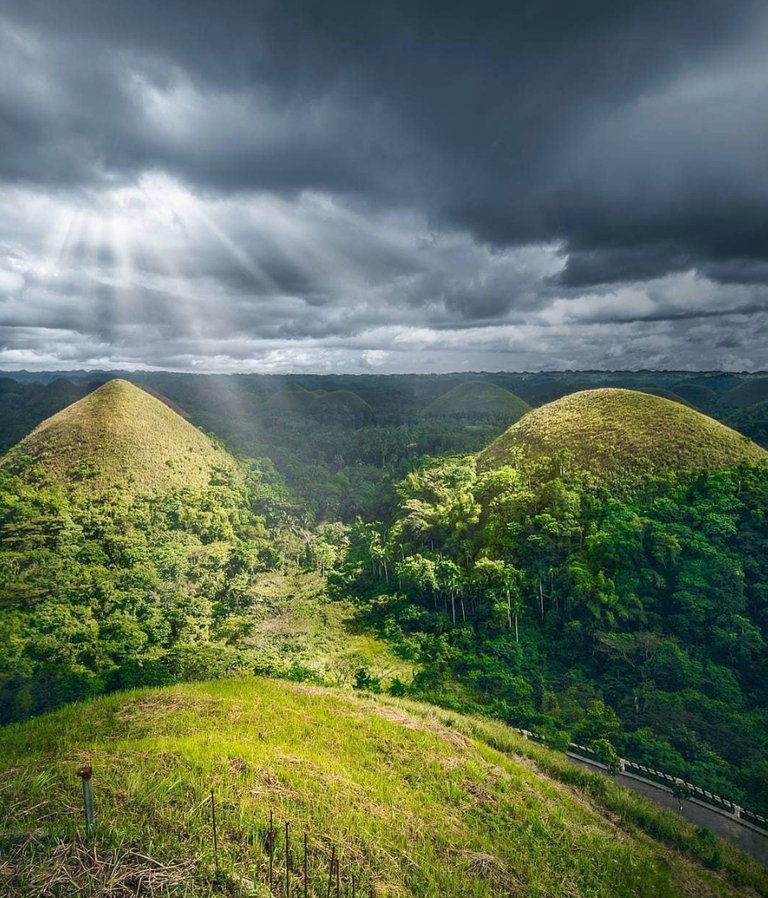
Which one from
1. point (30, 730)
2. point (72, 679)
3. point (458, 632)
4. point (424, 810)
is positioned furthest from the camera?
point (458, 632)

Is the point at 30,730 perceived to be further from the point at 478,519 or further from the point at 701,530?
the point at 701,530

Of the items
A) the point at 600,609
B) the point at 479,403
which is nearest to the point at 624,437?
the point at 600,609

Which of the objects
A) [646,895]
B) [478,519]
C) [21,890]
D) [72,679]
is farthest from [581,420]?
[21,890]

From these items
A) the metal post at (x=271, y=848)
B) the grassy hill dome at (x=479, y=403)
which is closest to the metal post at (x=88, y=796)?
the metal post at (x=271, y=848)

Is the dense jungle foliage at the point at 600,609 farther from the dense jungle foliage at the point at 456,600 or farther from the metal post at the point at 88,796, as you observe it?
the metal post at the point at 88,796

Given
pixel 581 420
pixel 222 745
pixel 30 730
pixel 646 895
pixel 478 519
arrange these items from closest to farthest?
1. pixel 646 895
2. pixel 222 745
3. pixel 30 730
4. pixel 478 519
5. pixel 581 420

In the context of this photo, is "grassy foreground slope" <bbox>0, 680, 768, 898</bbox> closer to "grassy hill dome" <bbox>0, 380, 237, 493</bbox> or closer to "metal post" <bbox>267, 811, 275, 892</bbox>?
"metal post" <bbox>267, 811, 275, 892</bbox>
